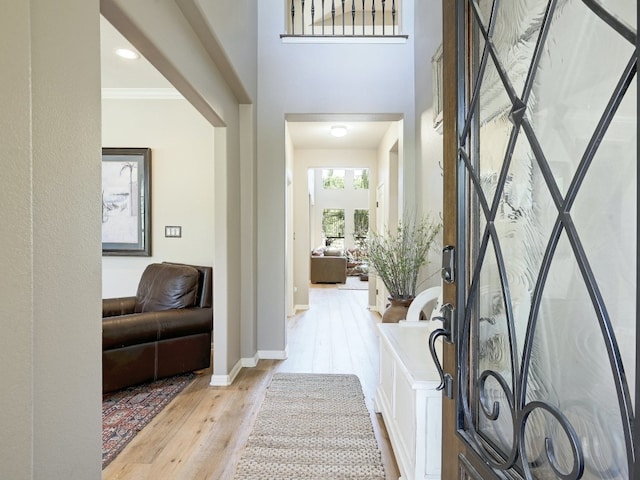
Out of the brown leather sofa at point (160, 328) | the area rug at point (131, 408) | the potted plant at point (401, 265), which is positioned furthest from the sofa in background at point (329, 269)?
the potted plant at point (401, 265)

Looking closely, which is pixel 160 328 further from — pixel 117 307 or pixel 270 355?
pixel 270 355

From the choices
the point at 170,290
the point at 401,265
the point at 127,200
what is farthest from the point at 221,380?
the point at 127,200

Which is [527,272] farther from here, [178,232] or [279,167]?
[178,232]

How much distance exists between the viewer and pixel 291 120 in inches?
148

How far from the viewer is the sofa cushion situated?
128 inches

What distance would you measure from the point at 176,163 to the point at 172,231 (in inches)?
28.2

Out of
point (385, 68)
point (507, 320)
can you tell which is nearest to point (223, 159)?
point (385, 68)

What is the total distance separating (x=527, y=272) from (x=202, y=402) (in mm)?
2498

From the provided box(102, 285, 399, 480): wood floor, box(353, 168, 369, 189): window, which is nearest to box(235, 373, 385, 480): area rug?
box(102, 285, 399, 480): wood floor

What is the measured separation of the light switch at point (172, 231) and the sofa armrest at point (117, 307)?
2.53 feet

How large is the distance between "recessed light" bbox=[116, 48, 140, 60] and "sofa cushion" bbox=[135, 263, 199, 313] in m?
1.83

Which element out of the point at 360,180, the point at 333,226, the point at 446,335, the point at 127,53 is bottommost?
the point at 446,335

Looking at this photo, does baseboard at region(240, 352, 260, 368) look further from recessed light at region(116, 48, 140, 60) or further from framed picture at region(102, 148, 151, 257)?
recessed light at region(116, 48, 140, 60)

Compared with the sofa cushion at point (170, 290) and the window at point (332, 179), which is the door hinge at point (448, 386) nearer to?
the sofa cushion at point (170, 290)
